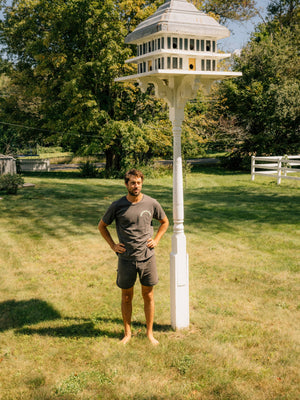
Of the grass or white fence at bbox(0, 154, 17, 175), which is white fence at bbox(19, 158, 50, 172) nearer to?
white fence at bbox(0, 154, 17, 175)

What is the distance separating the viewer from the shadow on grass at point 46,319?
532 centimetres

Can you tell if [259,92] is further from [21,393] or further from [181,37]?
[21,393]

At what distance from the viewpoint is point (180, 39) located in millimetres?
4859

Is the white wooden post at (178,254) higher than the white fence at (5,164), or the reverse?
the white fence at (5,164)

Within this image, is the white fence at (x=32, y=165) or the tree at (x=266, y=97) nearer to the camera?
the tree at (x=266, y=97)

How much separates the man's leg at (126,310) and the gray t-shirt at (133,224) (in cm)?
51

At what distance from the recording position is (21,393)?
4035 millimetres

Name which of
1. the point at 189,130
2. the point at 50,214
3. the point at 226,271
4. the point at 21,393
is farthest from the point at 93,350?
the point at 189,130

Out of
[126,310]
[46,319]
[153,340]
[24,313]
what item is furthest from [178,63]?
[24,313]

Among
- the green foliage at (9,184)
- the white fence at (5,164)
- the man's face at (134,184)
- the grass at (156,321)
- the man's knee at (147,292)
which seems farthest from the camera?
the white fence at (5,164)

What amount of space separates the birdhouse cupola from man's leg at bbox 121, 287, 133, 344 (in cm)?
271

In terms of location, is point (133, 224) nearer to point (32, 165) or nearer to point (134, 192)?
point (134, 192)

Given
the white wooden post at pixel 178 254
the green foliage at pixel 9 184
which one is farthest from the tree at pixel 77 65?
the white wooden post at pixel 178 254

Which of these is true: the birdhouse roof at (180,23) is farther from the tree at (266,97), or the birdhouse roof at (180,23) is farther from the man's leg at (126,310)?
the tree at (266,97)
